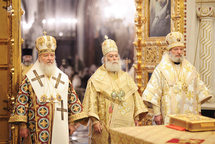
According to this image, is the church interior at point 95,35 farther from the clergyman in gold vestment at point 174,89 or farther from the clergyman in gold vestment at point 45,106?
the clergyman in gold vestment at point 174,89

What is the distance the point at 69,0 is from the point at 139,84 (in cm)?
668

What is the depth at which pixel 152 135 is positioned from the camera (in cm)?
221

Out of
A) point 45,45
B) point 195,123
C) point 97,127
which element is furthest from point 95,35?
point 195,123

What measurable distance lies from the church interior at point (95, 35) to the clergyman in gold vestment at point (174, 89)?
47cm

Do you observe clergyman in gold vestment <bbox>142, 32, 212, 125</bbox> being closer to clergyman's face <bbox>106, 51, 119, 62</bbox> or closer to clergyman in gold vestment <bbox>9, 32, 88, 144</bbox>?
clergyman's face <bbox>106, 51, 119, 62</bbox>

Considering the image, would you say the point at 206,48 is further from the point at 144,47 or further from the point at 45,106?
the point at 45,106

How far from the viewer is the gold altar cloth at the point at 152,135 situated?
210 cm

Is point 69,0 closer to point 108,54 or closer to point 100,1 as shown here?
point 100,1

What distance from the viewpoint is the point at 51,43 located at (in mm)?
3807

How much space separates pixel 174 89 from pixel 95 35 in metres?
8.17

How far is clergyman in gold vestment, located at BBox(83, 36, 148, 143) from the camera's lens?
13.8 ft

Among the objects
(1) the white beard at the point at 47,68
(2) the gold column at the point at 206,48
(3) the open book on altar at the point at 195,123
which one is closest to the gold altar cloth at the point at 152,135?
Answer: (3) the open book on altar at the point at 195,123

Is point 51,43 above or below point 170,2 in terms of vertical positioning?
below

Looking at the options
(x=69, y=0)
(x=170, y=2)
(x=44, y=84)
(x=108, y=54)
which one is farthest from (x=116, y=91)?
(x=69, y=0)
